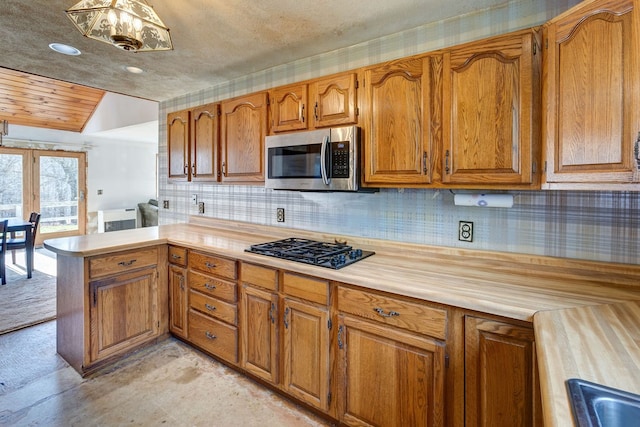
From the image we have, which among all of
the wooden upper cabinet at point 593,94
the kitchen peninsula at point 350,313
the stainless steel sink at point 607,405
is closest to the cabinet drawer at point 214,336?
the kitchen peninsula at point 350,313

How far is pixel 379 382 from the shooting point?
62.0 inches

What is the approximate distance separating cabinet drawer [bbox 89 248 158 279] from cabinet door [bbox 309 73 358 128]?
165 centimetres

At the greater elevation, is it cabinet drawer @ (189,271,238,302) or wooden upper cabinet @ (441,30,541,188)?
wooden upper cabinet @ (441,30,541,188)

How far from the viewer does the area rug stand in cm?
311

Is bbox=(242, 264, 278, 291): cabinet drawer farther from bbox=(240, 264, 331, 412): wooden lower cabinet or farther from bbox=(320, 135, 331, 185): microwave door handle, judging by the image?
bbox=(320, 135, 331, 185): microwave door handle

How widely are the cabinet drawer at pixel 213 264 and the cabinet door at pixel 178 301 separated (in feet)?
0.56

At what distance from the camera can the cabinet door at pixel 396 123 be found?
66.9 inches

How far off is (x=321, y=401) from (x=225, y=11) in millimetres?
2261

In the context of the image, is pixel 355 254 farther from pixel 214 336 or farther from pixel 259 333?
pixel 214 336

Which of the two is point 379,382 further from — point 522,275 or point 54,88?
point 54,88

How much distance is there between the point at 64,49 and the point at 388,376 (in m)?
3.09

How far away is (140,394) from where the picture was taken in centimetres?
210

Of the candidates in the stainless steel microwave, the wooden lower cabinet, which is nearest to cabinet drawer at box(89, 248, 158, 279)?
the wooden lower cabinet

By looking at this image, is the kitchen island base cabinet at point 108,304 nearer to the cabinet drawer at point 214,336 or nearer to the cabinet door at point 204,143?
the cabinet drawer at point 214,336
